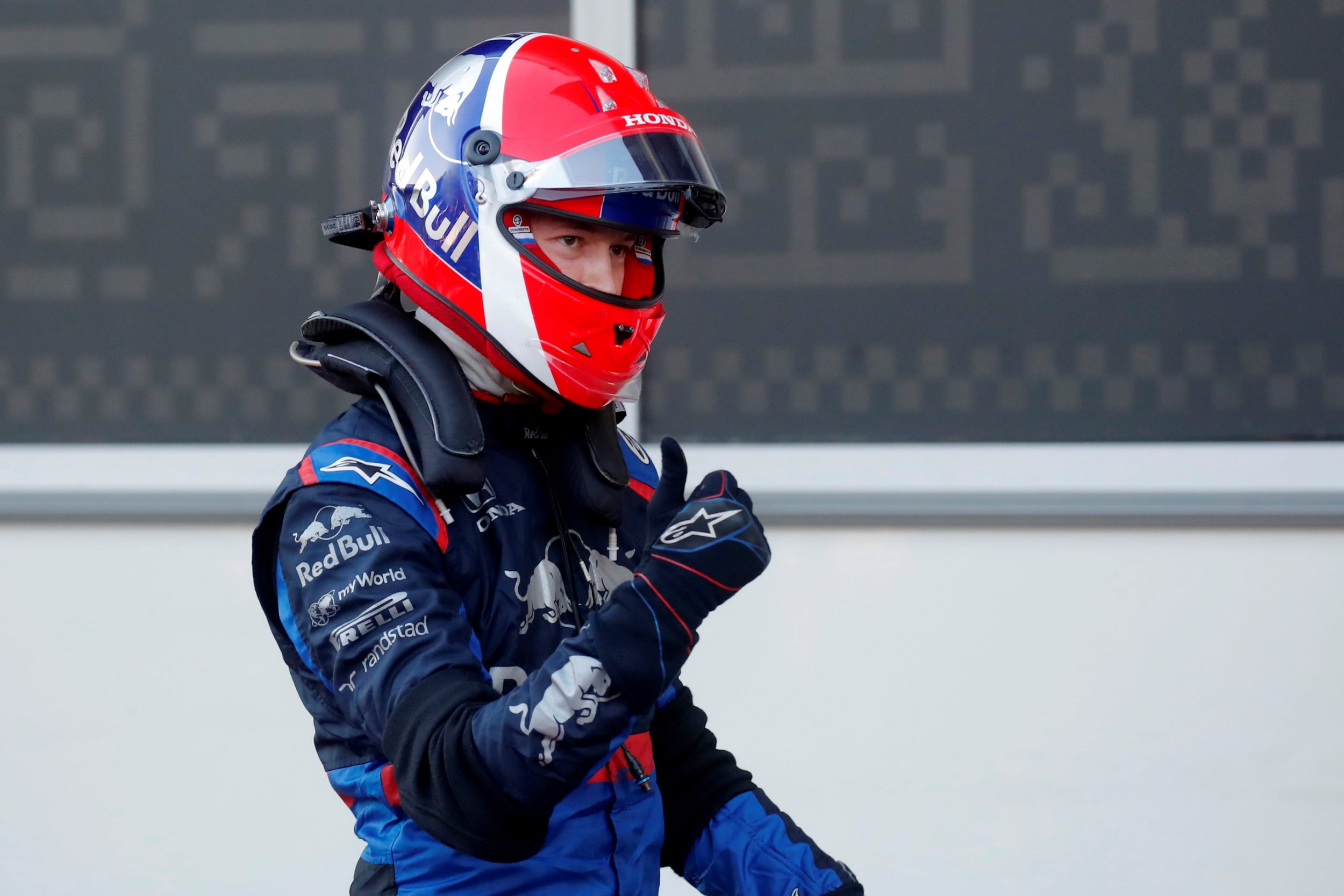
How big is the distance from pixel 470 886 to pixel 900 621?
4.68 feet

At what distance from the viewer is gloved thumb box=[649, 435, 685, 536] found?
1.07 m

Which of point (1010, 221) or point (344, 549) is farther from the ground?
point (1010, 221)

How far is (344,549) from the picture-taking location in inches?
41.4

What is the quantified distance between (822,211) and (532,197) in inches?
53.7

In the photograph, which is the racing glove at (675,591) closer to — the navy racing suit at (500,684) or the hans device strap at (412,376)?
the navy racing suit at (500,684)

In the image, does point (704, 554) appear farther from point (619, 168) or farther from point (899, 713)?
point (899, 713)

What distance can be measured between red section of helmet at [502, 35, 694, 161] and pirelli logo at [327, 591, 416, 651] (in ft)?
1.67

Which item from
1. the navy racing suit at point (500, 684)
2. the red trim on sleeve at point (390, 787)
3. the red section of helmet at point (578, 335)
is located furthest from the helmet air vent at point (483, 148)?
the red trim on sleeve at point (390, 787)

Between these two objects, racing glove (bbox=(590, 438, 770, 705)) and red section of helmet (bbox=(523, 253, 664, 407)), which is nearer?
racing glove (bbox=(590, 438, 770, 705))

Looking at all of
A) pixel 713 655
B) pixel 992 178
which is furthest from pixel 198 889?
pixel 992 178

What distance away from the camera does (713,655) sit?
7.91 feet

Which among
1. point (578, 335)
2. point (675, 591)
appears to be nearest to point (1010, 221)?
point (578, 335)

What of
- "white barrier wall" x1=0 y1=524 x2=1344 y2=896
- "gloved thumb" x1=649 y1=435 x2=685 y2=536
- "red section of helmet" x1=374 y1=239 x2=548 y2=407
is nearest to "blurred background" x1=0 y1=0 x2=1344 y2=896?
"white barrier wall" x1=0 y1=524 x2=1344 y2=896

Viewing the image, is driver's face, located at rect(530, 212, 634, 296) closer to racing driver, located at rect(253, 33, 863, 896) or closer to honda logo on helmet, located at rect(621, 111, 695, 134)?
racing driver, located at rect(253, 33, 863, 896)
